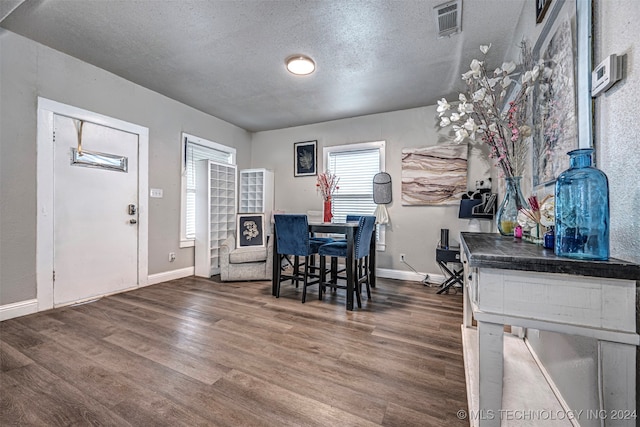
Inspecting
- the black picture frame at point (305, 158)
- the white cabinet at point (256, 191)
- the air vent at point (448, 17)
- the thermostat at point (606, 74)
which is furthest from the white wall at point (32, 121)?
the thermostat at point (606, 74)

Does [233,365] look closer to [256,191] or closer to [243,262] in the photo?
[243,262]

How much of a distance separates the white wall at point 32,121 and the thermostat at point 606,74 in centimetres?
406

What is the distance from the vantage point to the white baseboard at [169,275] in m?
3.61

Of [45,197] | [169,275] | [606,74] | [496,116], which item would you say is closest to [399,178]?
[496,116]

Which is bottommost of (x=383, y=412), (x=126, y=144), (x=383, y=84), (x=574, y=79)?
(x=383, y=412)

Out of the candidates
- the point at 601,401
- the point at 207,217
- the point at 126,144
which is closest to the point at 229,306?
the point at 207,217

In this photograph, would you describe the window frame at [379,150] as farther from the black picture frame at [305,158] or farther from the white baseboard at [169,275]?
the white baseboard at [169,275]

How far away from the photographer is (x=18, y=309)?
8.16ft

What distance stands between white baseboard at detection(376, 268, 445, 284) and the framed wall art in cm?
238

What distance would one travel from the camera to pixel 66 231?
9.26 ft

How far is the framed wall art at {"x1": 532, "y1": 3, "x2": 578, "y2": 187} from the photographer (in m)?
1.19

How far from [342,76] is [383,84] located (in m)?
0.54

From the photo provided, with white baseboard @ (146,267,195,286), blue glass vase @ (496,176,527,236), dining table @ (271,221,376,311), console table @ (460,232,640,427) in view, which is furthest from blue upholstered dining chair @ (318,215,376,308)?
white baseboard @ (146,267,195,286)

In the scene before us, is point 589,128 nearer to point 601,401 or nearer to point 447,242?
point 601,401
